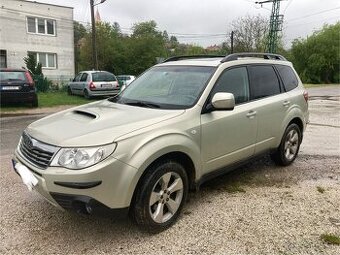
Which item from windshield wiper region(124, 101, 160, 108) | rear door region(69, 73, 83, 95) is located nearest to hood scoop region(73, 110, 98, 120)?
windshield wiper region(124, 101, 160, 108)

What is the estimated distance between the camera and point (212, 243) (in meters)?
3.30

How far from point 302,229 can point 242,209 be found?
690 millimetres

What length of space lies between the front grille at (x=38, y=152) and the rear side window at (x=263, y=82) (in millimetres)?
2669

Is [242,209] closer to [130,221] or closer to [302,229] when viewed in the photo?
[302,229]

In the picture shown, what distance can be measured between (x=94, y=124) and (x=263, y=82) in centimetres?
258

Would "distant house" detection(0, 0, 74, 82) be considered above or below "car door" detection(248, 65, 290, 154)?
above

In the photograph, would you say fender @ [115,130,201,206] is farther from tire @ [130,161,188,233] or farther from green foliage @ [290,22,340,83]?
green foliage @ [290,22,340,83]

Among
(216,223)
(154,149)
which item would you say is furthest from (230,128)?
(154,149)

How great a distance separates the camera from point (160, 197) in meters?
3.44

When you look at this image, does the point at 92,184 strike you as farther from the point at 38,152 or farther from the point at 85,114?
the point at 85,114

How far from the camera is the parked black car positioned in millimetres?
12899

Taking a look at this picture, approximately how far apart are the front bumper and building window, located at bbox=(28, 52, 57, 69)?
31675 mm

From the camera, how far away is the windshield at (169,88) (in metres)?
3.96

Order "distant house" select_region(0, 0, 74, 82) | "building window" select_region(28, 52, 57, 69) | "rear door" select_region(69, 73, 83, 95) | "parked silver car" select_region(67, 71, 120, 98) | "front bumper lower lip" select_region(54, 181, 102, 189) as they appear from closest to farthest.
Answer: "front bumper lower lip" select_region(54, 181, 102, 189), "parked silver car" select_region(67, 71, 120, 98), "rear door" select_region(69, 73, 83, 95), "distant house" select_region(0, 0, 74, 82), "building window" select_region(28, 52, 57, 69)
